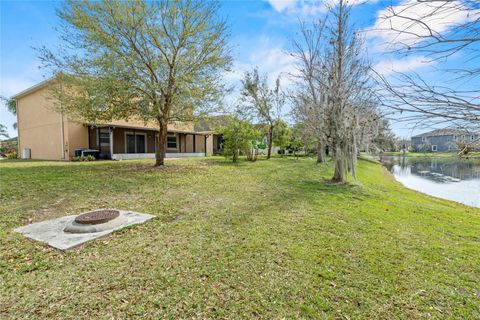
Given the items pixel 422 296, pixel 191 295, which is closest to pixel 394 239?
pixel 422 296

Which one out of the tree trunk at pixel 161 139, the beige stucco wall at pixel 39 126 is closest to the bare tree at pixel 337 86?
the tree trunk at pixel 161 139

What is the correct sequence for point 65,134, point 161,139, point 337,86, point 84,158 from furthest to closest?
point 65,134, point 84,158, point 161,139, point 337,86

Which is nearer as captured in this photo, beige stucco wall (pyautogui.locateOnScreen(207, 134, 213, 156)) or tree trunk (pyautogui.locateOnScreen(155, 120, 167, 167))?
tree trunk (pyautogui.locateOnScreen(155, 120, 167, 167))

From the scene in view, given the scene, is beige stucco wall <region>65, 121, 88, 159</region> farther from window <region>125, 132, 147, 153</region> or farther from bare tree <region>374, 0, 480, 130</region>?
bare tree <region>374, 0, 480, 130</region>

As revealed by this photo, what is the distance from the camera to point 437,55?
1792 millimetres

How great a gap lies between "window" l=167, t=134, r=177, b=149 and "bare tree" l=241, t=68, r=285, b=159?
25.8 ft

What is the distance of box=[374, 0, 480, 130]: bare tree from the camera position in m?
1.59

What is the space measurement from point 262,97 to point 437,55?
70.3 feet

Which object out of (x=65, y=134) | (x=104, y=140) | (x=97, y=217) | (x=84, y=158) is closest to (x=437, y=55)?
(x=97, y=217)

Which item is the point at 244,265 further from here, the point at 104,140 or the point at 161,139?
the point at 104,140

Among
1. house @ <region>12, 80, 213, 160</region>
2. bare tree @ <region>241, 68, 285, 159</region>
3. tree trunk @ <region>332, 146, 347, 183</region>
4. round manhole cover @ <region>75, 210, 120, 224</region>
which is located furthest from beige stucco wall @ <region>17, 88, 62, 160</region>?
tree trunk @ <region>332, 146, 347, 183</region>

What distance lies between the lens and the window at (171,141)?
841 inches

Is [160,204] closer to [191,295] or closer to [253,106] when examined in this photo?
[191,295]

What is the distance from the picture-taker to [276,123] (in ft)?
76.1
